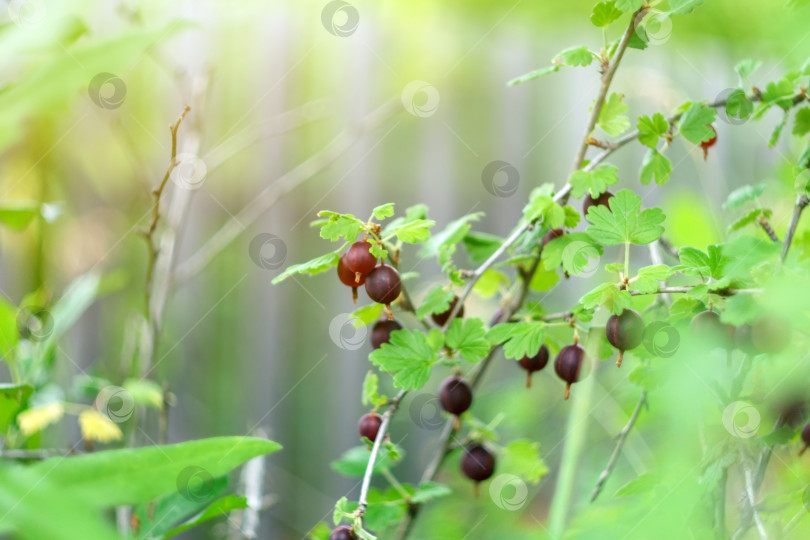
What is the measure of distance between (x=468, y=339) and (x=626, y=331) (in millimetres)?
91

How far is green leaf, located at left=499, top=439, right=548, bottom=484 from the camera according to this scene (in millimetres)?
514

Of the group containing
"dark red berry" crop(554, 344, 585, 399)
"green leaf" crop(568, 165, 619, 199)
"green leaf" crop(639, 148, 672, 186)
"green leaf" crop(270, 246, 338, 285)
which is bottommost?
"dark red berry" crop(554, 344, 585, 399)

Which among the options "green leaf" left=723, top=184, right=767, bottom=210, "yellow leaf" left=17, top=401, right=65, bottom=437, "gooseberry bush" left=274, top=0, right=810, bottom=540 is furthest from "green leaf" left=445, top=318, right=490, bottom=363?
"yellow leaf" left=17, top=401, right=65, bottom=437

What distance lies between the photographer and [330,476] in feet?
5.22

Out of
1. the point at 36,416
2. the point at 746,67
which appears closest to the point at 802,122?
the point at 746,67

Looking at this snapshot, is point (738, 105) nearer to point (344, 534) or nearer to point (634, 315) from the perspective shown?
point (634, 315)

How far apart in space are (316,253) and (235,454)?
4.50 feet

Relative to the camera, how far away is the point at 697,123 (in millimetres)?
394

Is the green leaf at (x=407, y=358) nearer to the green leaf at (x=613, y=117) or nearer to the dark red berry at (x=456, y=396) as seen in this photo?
the dark red berry at (x=456, y=396)

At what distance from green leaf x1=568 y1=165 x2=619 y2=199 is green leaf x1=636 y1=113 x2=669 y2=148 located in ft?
0.11

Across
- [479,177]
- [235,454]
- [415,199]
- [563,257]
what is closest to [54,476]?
[235,454]

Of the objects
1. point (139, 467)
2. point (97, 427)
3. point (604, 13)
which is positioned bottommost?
point (97, 427)

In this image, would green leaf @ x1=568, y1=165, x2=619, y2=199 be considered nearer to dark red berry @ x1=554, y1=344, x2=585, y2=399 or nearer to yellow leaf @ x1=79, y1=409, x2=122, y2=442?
dark red berry @ x1=554, y1=344, x2=585, y2=399

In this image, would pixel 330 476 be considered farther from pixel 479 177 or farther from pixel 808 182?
pixel 808 182
